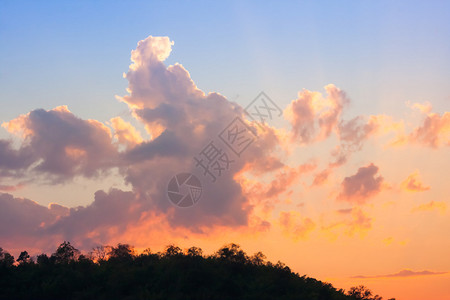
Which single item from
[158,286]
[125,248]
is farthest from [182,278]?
[125,248]

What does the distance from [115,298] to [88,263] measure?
1393 centimetres

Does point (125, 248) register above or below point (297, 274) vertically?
above

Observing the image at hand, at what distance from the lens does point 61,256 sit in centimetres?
8194

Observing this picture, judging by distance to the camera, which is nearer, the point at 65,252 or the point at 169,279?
the point at 169,279

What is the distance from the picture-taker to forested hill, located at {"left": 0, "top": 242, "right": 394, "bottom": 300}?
48531 millimetres

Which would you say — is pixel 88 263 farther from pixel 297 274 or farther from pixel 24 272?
pixel 297 274

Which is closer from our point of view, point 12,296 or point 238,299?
point 238,299

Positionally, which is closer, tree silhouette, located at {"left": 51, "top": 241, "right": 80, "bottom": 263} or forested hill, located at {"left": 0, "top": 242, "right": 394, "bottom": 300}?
forested hill, located at {"left": 0, "top": 242, "right": 394, "bottom": 300}

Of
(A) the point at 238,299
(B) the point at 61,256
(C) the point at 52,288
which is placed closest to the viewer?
Answer: (A) the point at 238,299

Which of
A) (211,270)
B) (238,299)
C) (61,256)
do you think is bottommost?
(238,299)

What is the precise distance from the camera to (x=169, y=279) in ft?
162

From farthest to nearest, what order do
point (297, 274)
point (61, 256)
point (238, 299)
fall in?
point (61, 256) < point (297, 274) < point (238, 299)

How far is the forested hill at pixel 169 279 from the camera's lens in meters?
48.5

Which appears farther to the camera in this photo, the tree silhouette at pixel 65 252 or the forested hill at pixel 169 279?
the tree silhouette at pixel 65 252
